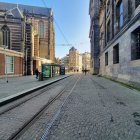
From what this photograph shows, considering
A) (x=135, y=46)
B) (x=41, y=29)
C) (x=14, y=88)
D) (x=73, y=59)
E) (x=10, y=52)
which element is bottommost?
(x=14, y=88)

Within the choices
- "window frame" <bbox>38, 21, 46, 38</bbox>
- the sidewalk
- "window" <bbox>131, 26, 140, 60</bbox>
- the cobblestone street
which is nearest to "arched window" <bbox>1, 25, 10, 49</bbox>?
"window frame" <bbox>38, 21, 46, 38</bbox>

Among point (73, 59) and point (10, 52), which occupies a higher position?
point (73, 59)

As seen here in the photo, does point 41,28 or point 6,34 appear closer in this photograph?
point 6,34

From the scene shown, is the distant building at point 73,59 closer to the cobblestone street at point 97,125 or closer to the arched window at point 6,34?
the arched window at point 6,34

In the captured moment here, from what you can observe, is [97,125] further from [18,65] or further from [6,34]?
[6,34]

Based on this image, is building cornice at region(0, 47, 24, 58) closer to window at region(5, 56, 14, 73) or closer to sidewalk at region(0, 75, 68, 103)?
window at region(5, 56, 14, 73)

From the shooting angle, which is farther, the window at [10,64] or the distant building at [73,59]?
the distant building at [73,59]

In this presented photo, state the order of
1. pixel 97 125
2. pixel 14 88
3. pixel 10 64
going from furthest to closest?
pixel 10 64 < pixel 14 88 < pixel 97 125

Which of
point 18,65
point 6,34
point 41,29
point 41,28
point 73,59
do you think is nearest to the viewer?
point 18,65

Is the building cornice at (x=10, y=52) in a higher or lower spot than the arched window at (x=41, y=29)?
lower

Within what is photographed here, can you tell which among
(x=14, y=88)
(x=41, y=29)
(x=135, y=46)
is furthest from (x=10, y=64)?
(x=41, y=29)

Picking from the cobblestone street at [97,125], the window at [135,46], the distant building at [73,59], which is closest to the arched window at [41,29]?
the distant building at [73,59]

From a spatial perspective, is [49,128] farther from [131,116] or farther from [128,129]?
[131,116]

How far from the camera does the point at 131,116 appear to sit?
5914 mm
